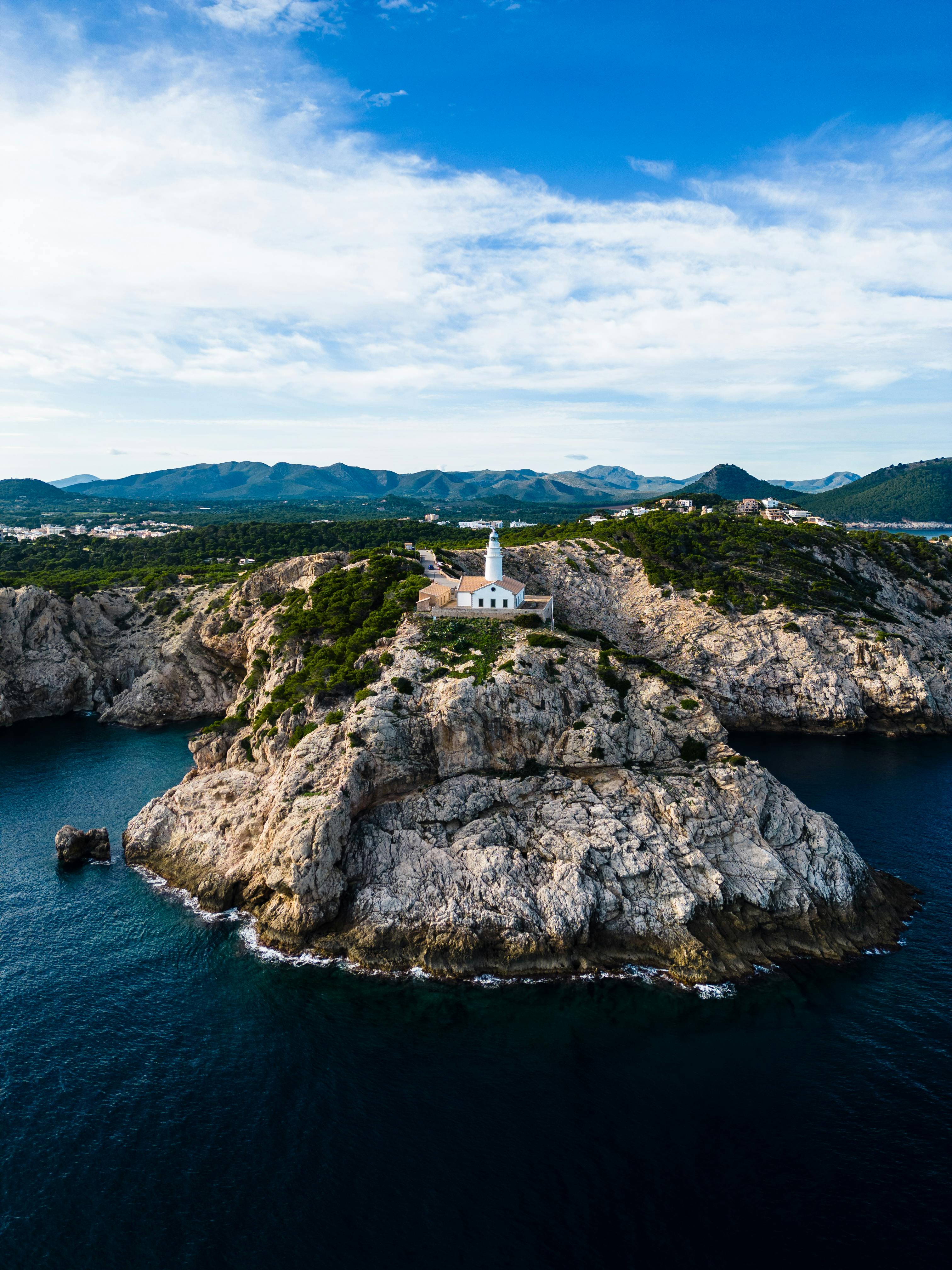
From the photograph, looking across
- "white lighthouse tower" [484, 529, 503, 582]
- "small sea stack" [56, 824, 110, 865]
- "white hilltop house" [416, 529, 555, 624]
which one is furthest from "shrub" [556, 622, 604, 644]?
"small sea stack" [56, 824, 110, 865]

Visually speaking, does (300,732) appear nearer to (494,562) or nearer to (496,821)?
(496,821)

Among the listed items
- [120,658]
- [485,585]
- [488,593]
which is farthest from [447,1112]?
[120,658]

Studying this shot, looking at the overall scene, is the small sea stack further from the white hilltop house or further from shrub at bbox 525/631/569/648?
shrub at bbox 525/631/569/648

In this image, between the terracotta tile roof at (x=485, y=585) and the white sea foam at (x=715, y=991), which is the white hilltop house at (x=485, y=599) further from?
the white sea foam at (x=715, y=991)

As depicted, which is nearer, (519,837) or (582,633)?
(519,837)

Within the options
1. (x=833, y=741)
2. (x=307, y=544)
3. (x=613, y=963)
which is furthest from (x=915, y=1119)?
(x=307, y=544)
